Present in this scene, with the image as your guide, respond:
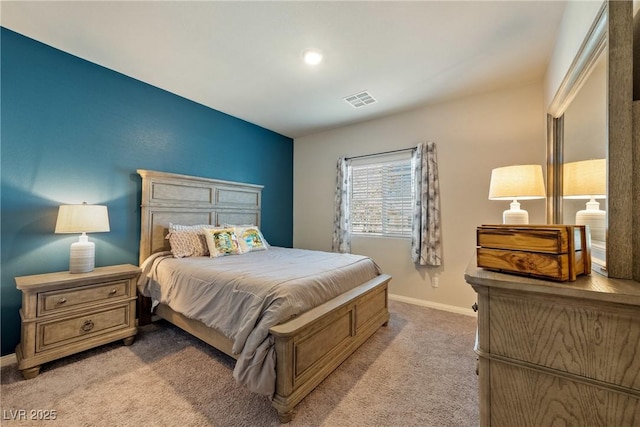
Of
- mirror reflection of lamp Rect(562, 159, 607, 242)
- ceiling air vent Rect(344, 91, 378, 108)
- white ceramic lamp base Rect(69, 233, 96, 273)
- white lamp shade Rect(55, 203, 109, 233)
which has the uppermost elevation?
ceiling air vent Rect(344, 91, 378, 108)

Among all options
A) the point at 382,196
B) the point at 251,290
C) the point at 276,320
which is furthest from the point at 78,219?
the point at 382,196

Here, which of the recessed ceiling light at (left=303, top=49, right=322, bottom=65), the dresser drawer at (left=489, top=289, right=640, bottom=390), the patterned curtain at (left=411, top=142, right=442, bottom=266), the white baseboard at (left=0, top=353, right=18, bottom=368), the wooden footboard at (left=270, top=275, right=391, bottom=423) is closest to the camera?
A: the dresser drawer at (left=489, top=289, right=640, bottom=390)

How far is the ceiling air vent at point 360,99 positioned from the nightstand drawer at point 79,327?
3269 millimetres

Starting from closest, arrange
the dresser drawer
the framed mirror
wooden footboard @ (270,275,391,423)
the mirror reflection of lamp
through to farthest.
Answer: the dresser drawer
the framed mirror
the mirror reflection of lamp
wooden footboard @ (270,275,391,423)

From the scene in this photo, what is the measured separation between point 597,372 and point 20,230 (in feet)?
11.7

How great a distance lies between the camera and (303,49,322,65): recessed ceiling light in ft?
7.64

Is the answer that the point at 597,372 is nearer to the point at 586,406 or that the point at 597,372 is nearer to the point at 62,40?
the point at 586,406

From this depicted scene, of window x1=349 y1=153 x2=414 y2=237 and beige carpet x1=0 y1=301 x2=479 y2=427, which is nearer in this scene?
beige carpet x1=0 y1=301 x2=479 y2=427

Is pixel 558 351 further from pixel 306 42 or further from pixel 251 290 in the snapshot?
pixel 306 42

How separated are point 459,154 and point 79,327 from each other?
422cm

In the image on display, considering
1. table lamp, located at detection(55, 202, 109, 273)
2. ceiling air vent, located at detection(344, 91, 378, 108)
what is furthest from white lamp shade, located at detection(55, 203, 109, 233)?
ceiling air vent, located at detection(344, 91, 378, 108)

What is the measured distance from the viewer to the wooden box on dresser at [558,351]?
0.67 metres

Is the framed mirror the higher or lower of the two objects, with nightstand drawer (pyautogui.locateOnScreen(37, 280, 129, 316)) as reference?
higher

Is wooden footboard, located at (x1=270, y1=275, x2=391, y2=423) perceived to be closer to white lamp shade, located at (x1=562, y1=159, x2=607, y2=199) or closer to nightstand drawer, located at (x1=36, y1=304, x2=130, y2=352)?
white lamp shade, located at (x1=562, y1=159, x2=607, y2=199)
